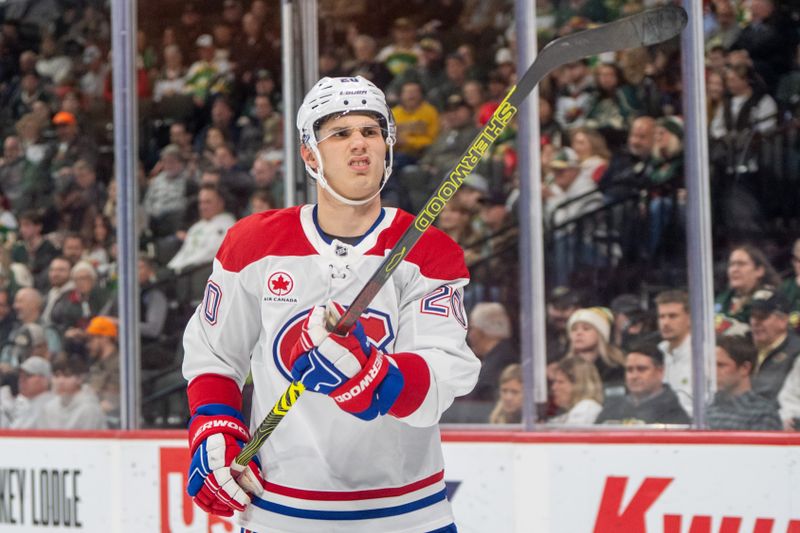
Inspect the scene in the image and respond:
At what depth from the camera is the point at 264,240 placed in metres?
2.04

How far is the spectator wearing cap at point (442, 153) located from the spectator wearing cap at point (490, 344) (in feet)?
1.45

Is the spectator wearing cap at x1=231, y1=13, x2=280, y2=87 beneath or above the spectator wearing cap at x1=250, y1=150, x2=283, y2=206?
above

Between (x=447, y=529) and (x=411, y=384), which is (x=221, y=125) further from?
(x=411, y=384)

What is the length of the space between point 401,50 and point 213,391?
2.48 metres

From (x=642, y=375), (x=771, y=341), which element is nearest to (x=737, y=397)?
(x=771, y=341)

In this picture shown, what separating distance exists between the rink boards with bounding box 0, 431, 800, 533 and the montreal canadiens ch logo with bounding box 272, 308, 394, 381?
1.19 metres

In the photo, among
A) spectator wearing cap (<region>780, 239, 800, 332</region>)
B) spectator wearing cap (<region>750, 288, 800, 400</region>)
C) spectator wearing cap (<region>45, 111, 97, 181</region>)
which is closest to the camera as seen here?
spectator wearing cap (<region>750, 288, 800, 400</region>)

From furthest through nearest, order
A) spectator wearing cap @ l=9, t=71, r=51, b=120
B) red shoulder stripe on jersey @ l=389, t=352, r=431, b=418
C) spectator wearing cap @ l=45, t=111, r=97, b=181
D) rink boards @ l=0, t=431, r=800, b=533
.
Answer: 1. spectator wearing cap @ l=9, t=71, r=51, b=120
2. spectator wearing cap @ l=45, t=111, r=97, b=181
3. rink boards @ l=0, t=431, r=800, b=533
4. red shoulder stripe on jersey @ l=389, t=352, r=431, b=418

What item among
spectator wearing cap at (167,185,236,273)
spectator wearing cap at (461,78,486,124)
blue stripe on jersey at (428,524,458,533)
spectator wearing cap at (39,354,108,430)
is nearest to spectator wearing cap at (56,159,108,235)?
spectator wearing cap at (167,185,236,273)

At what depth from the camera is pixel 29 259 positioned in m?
4.34

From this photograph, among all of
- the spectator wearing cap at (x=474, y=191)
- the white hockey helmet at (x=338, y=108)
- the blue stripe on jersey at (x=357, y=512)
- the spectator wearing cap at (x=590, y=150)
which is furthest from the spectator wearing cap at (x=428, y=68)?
the blue stripe on jersey at (x=357, y=512)

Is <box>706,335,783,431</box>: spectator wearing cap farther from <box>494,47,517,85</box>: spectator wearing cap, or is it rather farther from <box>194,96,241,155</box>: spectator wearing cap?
→ <box>194,96,241,155</box>: spectator wearing cap

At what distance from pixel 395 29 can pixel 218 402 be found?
2551 mm

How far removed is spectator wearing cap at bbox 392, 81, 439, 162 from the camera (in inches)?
161
